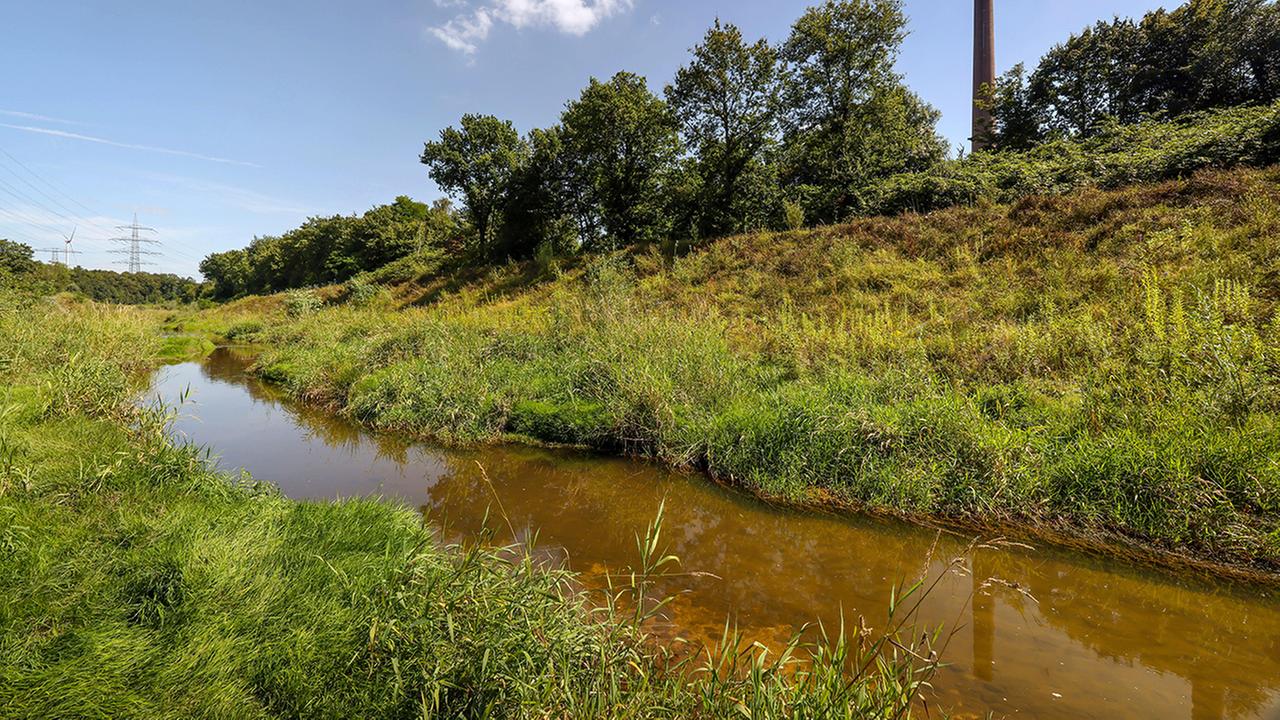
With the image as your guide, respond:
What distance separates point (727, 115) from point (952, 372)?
16440mm

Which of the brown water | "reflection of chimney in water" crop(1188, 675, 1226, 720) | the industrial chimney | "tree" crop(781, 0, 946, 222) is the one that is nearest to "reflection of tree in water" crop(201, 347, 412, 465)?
the brown water

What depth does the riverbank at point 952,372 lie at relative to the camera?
15.4ft

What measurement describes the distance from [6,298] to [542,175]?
20995mm

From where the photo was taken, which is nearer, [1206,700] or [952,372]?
[1206,700]

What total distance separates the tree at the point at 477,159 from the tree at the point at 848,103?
15763 millimetres

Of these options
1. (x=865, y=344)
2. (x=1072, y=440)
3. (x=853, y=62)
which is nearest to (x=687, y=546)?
(x=1072, y=440)

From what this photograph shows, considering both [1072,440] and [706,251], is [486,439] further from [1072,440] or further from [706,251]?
[706,251]

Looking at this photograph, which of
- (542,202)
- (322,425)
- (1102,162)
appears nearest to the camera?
(322,425)

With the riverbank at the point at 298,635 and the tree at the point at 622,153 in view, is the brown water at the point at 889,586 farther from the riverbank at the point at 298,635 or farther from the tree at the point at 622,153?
the tree at the point at 622,153

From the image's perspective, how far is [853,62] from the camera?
1959 cm

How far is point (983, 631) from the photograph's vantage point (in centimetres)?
351

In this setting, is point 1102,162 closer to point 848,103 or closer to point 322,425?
point 848,103

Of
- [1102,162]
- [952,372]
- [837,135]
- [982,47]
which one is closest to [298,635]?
[952,372]

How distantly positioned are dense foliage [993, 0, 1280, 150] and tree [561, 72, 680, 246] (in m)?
15.3
